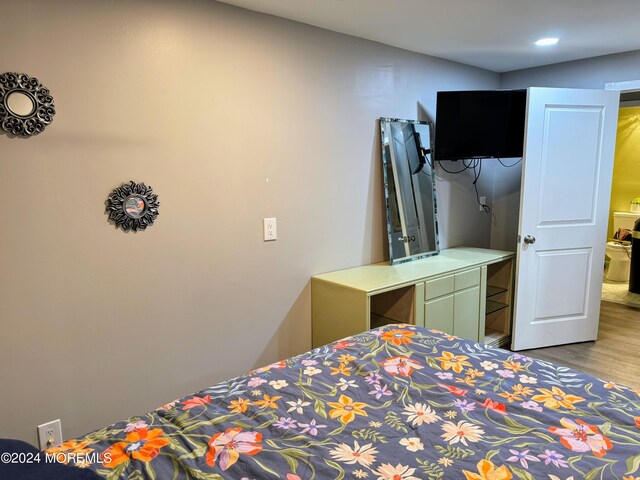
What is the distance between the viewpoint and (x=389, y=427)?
1287 millimetres

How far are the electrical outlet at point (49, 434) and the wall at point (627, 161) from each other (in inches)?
271

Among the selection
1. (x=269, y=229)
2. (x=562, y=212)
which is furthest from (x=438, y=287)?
(x=562, y=212)

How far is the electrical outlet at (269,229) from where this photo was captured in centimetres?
260

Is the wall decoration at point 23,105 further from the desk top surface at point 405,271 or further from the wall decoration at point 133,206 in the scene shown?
the desk top surface at point 405,271

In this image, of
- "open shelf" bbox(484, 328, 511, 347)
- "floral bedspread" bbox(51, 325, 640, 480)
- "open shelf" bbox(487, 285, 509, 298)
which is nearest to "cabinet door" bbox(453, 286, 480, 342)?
"open shelf" bbox(484, 328, 511, 347)

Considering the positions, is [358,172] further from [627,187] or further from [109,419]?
[627,187]

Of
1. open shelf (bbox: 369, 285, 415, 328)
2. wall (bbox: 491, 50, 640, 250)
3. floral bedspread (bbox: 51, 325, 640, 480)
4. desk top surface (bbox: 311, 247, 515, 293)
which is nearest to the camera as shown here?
floral bedspread (bbox: 51, 325, 640, 480)

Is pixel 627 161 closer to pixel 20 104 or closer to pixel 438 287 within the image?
pixel 438 287

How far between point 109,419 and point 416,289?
188 cm

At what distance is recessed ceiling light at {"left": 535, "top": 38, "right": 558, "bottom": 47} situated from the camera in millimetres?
3092

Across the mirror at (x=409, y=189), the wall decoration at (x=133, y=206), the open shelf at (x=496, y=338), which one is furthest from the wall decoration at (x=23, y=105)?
the open shelf at (x=496, y=338)

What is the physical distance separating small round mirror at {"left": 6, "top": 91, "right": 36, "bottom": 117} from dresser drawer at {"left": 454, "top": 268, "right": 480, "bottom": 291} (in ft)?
8.68

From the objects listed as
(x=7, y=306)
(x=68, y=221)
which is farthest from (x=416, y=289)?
(x=7, y=306)

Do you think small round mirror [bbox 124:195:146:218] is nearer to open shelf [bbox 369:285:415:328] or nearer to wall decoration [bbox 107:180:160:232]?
wall decoration [bbox 107:180:160:232]
